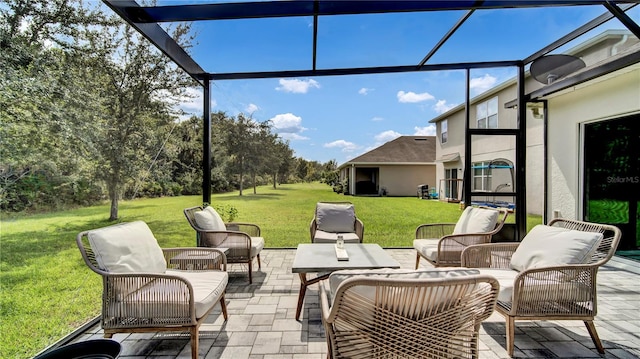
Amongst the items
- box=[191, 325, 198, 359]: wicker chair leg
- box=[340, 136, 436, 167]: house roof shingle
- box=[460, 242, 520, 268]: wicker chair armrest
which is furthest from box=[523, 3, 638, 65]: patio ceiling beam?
box=[340, 136, 436, 167]: house roof shingle

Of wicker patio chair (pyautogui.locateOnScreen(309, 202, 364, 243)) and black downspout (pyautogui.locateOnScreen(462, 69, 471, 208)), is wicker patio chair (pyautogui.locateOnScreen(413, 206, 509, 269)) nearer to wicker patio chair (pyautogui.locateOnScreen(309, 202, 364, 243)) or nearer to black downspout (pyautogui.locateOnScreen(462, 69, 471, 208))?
black downspout (pyautogui.locateOnScreen(462, 69, 471, 208))

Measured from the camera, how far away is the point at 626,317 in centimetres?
295

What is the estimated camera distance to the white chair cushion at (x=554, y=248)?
2.45 meters

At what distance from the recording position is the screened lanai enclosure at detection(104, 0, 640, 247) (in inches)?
116

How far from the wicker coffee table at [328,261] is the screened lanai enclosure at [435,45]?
2478mm

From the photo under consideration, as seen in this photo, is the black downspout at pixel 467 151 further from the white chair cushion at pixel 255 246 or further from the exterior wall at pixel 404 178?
the exterior wall at pixel 404 178

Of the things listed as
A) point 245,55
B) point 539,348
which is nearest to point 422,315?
point 539,348

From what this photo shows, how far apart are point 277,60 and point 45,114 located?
2.99 m

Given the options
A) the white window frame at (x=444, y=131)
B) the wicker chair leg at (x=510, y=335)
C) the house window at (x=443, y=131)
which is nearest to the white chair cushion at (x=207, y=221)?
the wicker chair leg at (x=510, y=335)

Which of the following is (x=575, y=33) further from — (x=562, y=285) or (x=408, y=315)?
(x=408, y=315)

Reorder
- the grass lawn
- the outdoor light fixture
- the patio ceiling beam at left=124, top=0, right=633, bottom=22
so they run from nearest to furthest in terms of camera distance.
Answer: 1. the grass lawn
2. the patio ceiling beam at left=124, top=0, right=633, bottom=22
3. the outdoor light fixture

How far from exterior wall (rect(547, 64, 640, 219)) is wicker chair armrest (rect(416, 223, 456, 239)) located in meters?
2.55

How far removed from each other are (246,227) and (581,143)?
599cm

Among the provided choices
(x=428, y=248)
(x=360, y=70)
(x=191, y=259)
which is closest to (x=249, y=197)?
(x=360, y=70)
